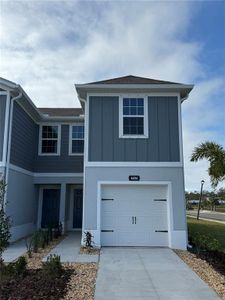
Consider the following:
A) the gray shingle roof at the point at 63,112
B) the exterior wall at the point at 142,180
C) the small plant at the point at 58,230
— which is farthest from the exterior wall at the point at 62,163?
the exterior wall at the point at 142,180

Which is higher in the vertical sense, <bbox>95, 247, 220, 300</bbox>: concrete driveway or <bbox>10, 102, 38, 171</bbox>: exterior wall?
<bbox>10, 102, 38, 171</bbox>: exterior wall

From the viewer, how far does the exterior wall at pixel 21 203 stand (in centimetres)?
1226

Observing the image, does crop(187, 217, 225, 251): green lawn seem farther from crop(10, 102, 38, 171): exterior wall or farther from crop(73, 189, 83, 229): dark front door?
crop(10, 102, 38, 171): exterior wall

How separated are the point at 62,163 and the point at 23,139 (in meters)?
2.86

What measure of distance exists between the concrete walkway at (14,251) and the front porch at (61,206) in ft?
12.0

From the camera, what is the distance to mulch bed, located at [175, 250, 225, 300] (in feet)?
21.6

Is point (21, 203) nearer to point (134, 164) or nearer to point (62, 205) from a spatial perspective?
point (62, 205)

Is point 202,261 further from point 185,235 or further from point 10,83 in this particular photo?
point 10,83

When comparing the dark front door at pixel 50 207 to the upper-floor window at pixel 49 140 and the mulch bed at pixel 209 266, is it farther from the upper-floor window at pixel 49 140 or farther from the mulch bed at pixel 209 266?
the mulch bed at pixel 209 266

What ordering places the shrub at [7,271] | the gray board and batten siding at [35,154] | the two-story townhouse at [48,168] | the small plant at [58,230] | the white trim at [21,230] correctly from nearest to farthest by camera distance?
the shrub at [7,271] → the white trim at [21,230] → the gray board and batten siding at [35,154] → the small plant at [58,230] → the two-story townhouse at [48,168]

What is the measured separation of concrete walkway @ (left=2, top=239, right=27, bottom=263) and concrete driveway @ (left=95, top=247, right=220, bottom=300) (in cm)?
264

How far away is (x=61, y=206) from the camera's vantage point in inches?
614

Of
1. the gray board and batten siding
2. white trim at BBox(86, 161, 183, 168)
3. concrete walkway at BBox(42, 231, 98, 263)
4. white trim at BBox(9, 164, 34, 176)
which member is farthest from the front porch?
white trim at BBox(86, 161, 183, 168)

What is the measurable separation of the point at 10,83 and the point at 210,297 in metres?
9.82
